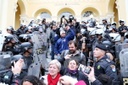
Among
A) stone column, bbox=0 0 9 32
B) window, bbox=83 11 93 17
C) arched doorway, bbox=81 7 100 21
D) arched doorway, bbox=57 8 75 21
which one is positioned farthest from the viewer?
window, bbox=83 11 93 17

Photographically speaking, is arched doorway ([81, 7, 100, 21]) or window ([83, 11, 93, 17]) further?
window ([83, 11, 93, 17])

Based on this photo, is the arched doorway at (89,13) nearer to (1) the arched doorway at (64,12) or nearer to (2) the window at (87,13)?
(2) the window at (87,13)

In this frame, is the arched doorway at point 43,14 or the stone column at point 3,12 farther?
the arched doorway at point 43,14

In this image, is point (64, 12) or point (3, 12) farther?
point (64, 12)

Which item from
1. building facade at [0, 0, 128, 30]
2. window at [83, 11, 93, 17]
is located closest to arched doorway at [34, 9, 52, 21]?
building facade at [0, 0, 128, 30]

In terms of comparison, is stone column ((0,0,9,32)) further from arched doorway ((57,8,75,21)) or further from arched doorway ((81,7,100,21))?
arched doorway ((81,7,100,21))

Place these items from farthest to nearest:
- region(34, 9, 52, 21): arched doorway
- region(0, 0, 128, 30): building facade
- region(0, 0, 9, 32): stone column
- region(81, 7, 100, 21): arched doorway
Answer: region(34, 9, 52, 21): arched doorway < region(81, 7, 100, 21): arched doorway < region(0, 0, 128, 30): building facade < region(0, 0, 9, 32): stone column

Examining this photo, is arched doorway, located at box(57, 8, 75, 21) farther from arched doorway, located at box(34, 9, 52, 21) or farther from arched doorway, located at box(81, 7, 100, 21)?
arched doorway, located at box(81, 7, 100, 21)

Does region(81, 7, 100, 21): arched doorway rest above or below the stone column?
above

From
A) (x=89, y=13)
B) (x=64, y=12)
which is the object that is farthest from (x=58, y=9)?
(x=89, y=13)

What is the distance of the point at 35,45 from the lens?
6.78m

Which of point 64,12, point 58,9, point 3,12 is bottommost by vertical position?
point 3,12

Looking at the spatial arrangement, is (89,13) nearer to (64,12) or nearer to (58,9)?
(64,12)

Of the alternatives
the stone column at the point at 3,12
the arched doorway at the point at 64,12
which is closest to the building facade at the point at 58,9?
the arched doorway at the point at 64,12
